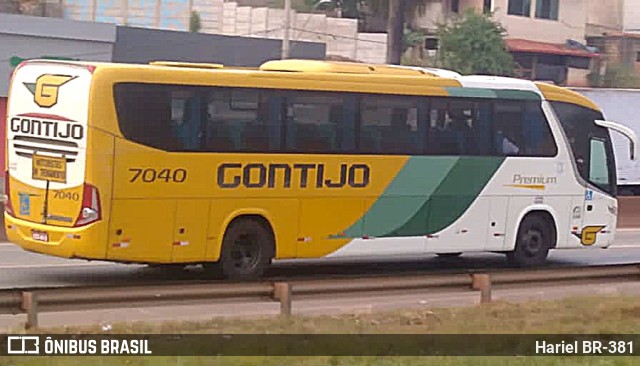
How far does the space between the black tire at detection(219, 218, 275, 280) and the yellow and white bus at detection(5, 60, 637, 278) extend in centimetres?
2

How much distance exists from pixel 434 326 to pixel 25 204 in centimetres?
609

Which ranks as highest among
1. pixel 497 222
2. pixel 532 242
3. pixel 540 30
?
pixel 540 30

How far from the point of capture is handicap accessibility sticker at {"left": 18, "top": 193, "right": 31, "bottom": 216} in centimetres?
1669

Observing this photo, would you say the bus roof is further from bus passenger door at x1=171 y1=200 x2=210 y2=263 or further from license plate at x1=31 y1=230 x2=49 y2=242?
license plate at x1=31 y1=230 x2=49 y2=242

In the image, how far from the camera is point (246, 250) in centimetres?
1773

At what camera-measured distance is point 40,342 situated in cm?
1079

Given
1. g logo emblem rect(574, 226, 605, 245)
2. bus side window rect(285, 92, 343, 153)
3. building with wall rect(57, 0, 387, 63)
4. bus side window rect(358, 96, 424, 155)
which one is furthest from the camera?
building with wall rect(57, 0, 387, 63)

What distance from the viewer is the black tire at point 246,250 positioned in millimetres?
17500

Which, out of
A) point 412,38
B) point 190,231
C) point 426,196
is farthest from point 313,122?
point 412,38

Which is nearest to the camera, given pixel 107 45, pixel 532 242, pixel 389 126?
pixel 389 126

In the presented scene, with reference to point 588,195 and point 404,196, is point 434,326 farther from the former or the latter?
point 588,195

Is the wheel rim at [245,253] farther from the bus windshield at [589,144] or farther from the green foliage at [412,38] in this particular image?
the green foliage at [412,38]

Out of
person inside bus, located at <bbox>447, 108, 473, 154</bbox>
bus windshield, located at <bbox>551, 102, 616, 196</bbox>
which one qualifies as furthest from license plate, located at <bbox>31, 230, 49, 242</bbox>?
bus windshield, located at <bbox>551, 102, 616, 196</bbox>

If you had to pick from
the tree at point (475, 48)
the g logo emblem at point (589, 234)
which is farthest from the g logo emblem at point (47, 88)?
the tree at point (475, 48)
